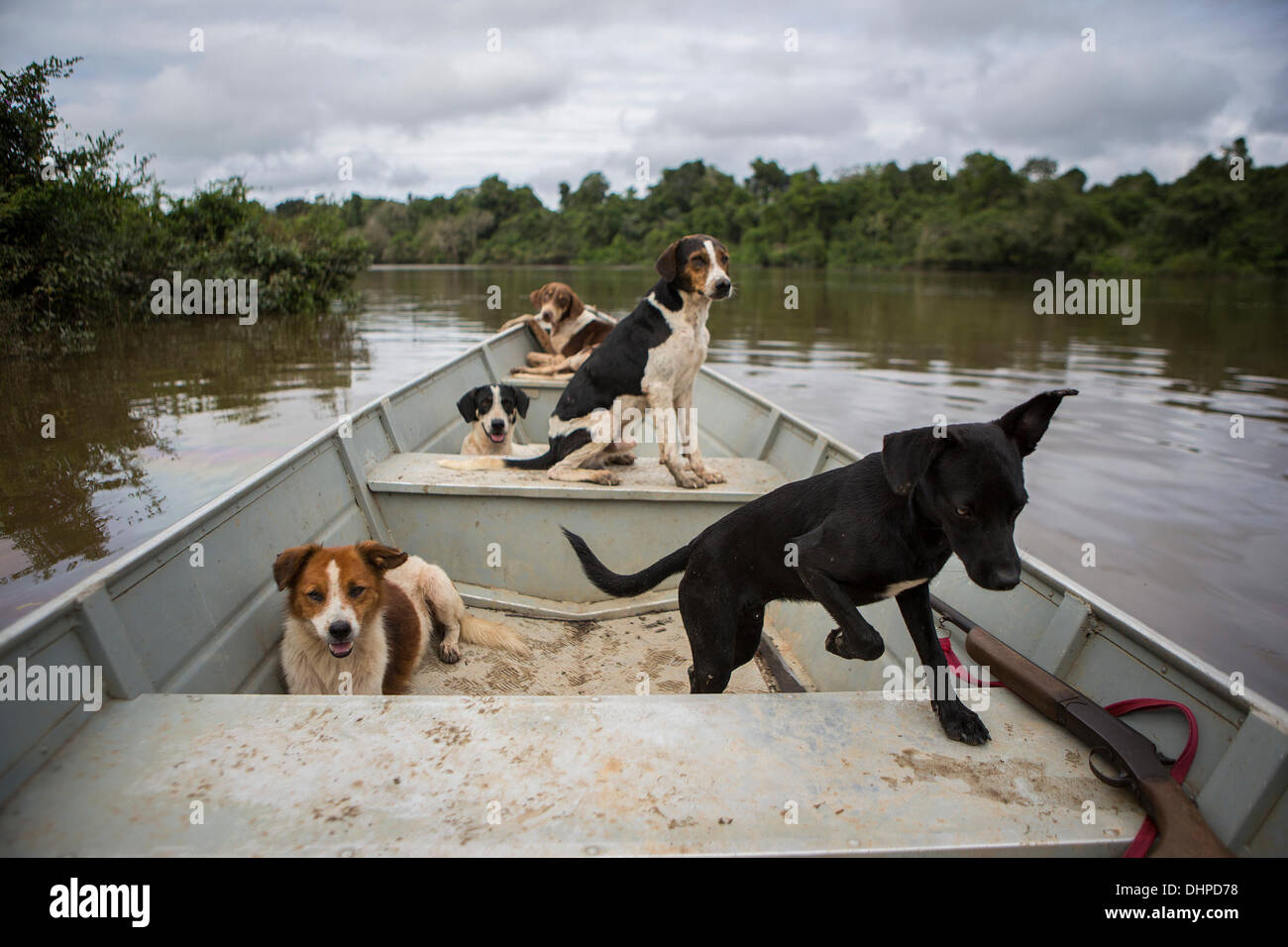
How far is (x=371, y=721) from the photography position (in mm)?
2154

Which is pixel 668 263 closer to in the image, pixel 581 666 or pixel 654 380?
pixel 654 380

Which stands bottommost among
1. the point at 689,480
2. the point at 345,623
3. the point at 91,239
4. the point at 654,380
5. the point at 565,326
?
the point at 345,623

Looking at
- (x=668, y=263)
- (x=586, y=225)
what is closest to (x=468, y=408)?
(x=668, y=263)

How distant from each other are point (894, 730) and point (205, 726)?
1.94 m

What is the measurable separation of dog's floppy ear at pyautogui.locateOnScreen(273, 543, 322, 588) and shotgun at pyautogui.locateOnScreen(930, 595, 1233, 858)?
8.11ft

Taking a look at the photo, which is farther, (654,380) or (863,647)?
(654,380)

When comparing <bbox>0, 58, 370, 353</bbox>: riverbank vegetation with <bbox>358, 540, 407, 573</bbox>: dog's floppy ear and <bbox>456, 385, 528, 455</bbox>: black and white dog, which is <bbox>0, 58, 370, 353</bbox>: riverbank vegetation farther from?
<bbox>358, 540, 407, 573</bbox>: dog's floppy ear

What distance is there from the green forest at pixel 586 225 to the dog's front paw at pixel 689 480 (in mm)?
3667

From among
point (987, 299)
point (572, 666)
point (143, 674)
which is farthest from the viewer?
point (987, 299)

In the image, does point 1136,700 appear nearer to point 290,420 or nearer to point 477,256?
point 290,420

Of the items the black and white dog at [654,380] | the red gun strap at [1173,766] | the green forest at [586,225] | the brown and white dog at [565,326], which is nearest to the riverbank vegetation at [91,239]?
the green forest at [586,225]

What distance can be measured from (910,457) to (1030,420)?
13.6 inches

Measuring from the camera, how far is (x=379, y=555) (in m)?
3.12
